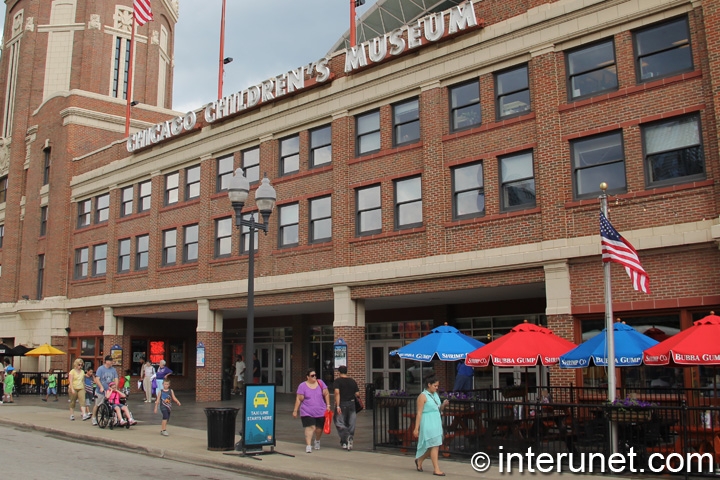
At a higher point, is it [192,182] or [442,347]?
[192,182]

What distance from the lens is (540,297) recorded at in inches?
933

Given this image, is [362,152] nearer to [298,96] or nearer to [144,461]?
[298,96]

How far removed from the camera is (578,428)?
12344 millimetres

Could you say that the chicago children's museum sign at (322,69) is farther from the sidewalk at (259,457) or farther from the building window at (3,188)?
the building window at (3,188)

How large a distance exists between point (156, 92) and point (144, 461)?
148 feet

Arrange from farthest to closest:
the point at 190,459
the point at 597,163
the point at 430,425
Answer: the point at 597,163 < the point at 190,459 < the point at 430,425

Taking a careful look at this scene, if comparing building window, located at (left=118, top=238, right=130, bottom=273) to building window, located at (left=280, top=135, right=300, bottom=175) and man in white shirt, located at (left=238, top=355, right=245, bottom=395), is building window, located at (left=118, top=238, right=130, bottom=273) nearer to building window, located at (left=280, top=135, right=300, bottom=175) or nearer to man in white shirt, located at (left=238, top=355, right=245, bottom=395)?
man in white shirt, located at (left=238, top=355, right=245, bottom=395)

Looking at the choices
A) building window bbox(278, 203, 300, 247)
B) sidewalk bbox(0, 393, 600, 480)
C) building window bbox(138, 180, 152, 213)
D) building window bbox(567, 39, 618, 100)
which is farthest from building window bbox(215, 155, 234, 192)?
building window bbox(567, 39, 618, 100)

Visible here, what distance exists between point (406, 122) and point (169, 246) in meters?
13.9

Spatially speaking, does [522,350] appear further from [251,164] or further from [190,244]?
[190,244]

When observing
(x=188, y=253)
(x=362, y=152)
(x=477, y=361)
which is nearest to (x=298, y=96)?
(x=362, y=152)

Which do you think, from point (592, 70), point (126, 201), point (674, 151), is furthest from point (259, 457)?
point (126, 201)

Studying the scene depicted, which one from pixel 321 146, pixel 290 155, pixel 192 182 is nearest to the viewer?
pixel 321 146

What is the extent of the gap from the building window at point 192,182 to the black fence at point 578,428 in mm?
17919
